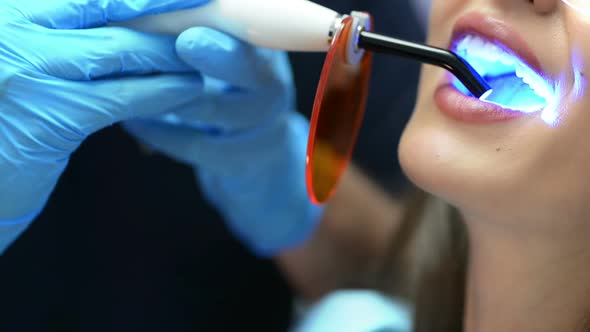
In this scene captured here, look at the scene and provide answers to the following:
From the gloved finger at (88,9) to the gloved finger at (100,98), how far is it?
0.09 m

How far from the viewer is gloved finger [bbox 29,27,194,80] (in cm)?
82

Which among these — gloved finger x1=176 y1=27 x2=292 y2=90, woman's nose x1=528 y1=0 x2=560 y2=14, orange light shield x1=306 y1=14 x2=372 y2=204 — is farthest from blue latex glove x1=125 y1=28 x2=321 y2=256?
woman's nose x1=528 y1=0 x2=560 y2=14

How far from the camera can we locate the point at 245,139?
1.12m

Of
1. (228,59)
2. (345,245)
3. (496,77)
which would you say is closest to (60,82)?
(228,59)

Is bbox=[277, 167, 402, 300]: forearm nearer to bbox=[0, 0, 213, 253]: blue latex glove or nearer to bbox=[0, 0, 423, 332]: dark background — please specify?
bbox=[0, 0, 423, 332]: dark background

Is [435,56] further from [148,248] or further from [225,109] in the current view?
[148,248]

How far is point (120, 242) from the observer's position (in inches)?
48.9

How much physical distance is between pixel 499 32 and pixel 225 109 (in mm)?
467

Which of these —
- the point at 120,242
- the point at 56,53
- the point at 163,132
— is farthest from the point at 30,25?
the point at 120,242

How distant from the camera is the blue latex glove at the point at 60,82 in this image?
808mm

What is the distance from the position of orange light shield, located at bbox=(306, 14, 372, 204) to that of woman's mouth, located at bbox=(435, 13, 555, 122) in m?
0.14

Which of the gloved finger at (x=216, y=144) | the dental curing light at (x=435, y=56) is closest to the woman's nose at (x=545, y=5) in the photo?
the dental curing light at (x=435, y=56)

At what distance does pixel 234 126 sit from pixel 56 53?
336 mm

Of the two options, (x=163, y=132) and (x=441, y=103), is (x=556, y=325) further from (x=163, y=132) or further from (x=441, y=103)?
(x=163, y=132)
